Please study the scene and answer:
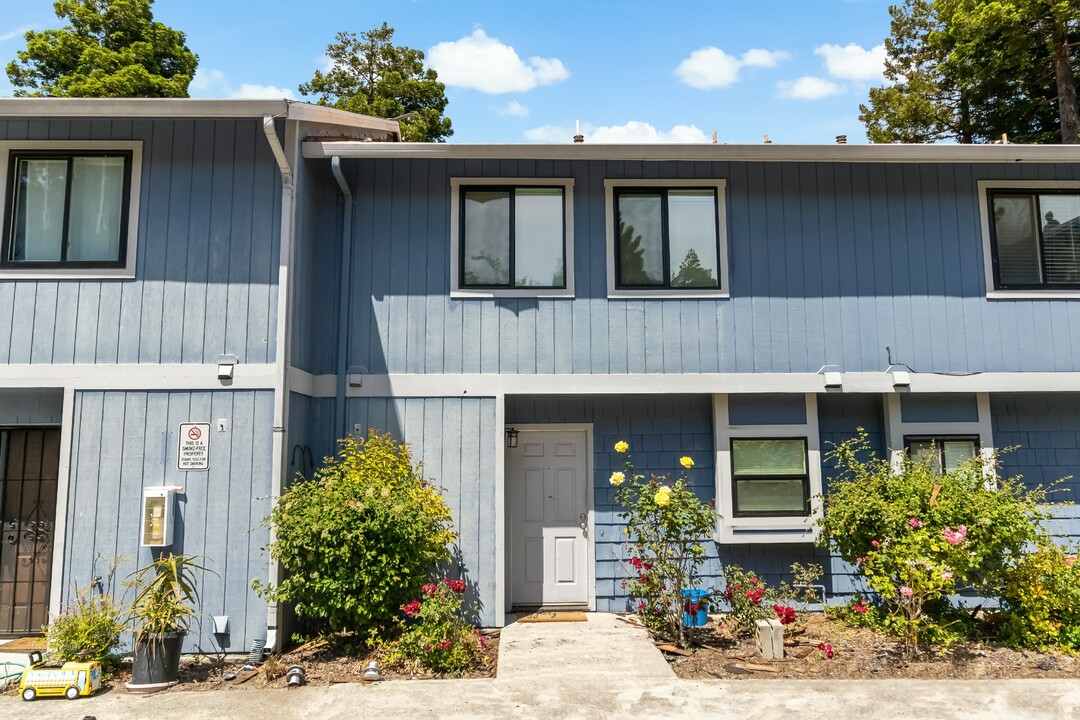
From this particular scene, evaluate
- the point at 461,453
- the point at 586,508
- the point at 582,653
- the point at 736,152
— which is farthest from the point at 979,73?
the point at 582,653

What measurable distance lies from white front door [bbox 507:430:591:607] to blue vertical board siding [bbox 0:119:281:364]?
112 inches

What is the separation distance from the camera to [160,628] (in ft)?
17.7

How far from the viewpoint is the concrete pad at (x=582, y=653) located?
5.49m

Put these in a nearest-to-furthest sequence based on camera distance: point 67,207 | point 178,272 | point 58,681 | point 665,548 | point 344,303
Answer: point 58,681
point 665,548
point 178,272
point 67,207
point 344,303

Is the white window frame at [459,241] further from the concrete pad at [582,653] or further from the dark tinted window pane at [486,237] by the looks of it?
the concrete pad at [582,653]

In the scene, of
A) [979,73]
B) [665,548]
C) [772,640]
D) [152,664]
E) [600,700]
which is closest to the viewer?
[600,700]

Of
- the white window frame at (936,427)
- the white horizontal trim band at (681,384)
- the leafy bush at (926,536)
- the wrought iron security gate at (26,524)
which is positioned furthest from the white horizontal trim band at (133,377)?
the white window frame at (936,427)

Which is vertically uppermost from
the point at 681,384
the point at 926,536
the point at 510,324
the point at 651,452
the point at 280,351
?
the point at 510,324

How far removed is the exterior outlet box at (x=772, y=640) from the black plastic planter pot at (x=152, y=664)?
4634 millimetres

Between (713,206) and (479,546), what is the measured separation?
416 centimetres

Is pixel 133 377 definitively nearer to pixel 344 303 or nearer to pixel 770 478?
pixel 344 303

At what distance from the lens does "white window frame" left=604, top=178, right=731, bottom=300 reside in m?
7.30

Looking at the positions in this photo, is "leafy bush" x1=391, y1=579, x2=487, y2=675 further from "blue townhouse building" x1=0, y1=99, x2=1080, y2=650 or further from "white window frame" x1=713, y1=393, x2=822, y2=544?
"white window frame" x1=713, y1=393, x2=822, y2=544

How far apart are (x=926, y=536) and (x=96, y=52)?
18881mm
